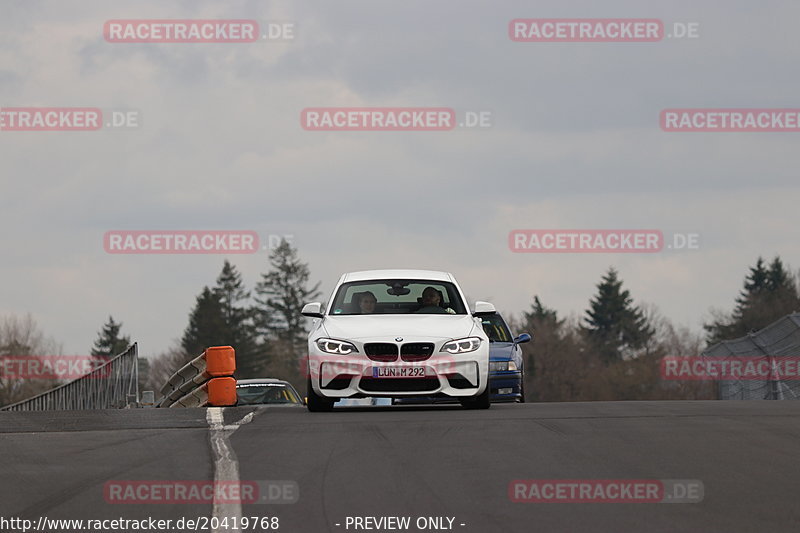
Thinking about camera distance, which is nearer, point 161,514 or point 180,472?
point 161,514

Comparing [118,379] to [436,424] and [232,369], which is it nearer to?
[232,369]

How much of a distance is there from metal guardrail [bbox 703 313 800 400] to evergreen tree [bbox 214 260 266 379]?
283ft

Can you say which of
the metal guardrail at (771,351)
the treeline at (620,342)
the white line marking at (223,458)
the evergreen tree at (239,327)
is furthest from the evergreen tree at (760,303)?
the white line marking at (223,458)

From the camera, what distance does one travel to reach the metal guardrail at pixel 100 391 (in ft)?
80.8

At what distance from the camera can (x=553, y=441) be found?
1102 centimetres

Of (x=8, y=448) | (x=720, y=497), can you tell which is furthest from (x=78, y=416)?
(x=720, y=497)

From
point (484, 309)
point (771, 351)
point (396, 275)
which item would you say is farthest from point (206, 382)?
point (771, 351)

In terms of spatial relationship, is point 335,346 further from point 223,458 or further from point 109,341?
point 109,341

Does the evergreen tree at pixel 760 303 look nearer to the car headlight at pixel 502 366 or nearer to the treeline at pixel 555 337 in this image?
the treeline at pixel 555 337

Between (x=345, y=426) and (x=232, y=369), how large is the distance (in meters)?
7.43

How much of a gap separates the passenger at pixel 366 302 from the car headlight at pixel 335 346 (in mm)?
1132

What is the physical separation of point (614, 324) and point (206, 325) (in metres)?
42.8

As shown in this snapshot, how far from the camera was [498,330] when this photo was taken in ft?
75.6

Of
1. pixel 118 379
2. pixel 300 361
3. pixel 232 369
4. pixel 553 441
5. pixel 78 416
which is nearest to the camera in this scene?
pixel 553 441
